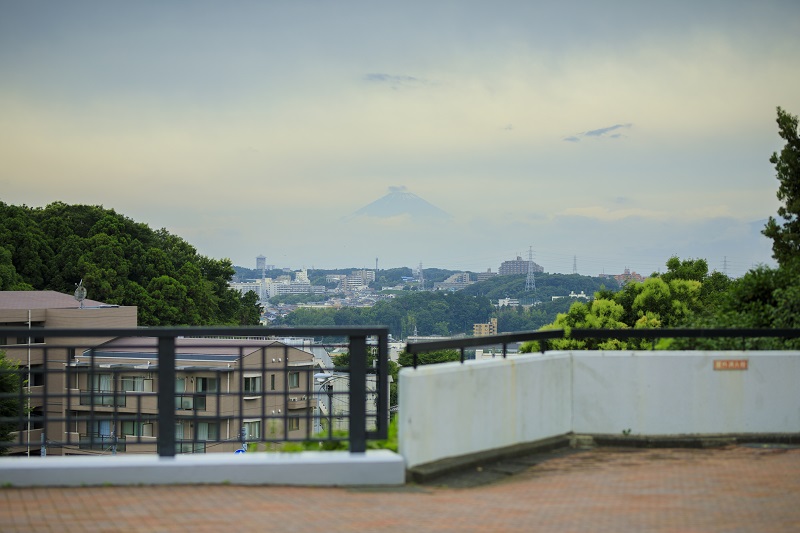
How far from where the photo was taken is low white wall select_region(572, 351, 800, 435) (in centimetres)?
1020

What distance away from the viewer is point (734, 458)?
9.52 metres

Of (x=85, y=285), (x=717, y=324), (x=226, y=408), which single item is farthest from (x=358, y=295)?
(x=717, y=324)

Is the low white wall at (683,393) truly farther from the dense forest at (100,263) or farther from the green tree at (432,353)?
the dense forest at (100,263)

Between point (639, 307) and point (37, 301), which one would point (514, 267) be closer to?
point (37, 301)

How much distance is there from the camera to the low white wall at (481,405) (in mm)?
8289

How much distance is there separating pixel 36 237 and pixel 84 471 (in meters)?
76.2

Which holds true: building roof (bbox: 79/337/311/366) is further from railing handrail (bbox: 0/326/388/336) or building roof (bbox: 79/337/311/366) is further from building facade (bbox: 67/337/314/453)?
railing handrail (bbox: 0/326/388/336)

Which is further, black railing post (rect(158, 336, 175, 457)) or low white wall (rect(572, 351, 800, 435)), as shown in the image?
low white wall (rect(572, 351, 800, 435))

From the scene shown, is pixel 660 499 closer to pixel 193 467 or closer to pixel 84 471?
pixel 193 467

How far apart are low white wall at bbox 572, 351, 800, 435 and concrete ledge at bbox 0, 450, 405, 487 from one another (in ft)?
10.2

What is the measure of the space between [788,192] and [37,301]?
180ft

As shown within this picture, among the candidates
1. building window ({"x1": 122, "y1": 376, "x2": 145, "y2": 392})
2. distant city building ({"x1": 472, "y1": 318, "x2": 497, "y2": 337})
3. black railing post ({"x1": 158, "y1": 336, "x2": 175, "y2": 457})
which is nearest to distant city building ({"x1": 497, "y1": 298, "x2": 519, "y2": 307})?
distant city building ({"x1": 472, "y1": 318, "x2": 497, "y2": 337})

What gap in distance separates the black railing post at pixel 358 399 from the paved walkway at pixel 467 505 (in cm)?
50

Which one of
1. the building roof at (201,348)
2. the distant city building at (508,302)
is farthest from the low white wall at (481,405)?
the distant city building at (508,302)
